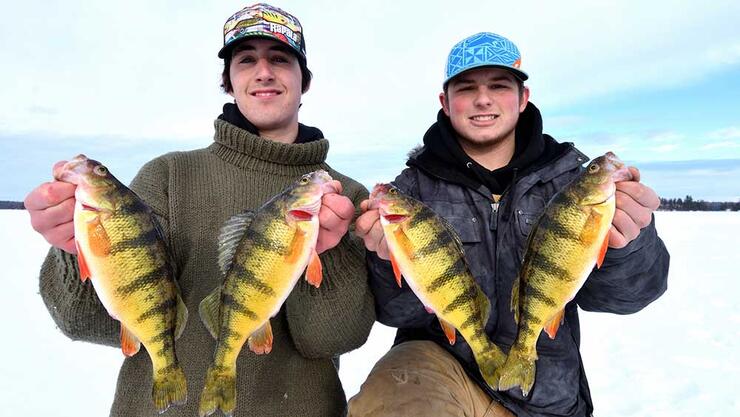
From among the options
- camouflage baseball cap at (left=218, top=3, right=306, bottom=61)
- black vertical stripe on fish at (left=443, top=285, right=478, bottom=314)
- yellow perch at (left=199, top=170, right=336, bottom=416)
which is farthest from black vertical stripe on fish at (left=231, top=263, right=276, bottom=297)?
camouflage baseball cap at (left=218, top=3, right=306, bottom=61)

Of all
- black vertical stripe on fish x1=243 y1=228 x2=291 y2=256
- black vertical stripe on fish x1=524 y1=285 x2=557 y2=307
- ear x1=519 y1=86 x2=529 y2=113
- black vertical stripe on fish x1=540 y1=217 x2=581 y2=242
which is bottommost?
black vertical stripe on fish x1=524 y1=285 x2=557 y2=307

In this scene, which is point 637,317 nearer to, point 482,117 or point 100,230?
point 482,117

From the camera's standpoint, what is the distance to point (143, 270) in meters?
2.37

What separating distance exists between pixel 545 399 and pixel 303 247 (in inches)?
83.2

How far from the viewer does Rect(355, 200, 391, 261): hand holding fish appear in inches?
108

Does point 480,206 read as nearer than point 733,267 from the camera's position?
Yes

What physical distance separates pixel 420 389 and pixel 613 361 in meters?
4.57

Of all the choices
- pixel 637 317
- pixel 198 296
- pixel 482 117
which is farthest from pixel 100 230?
pixel 637 317

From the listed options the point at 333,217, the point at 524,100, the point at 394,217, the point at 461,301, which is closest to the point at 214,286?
the point at 333,217

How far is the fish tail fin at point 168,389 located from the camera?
236 centimetres

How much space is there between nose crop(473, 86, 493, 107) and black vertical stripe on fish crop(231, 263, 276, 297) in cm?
221

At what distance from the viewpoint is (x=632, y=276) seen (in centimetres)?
302

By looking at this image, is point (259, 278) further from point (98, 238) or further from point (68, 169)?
point (68, 169)

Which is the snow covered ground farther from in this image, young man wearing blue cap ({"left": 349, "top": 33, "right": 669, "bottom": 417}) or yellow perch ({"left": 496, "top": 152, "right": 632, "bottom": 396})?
yellow perch ({"left": 496, "top": 152, "right": 632, "bottom": 396})
